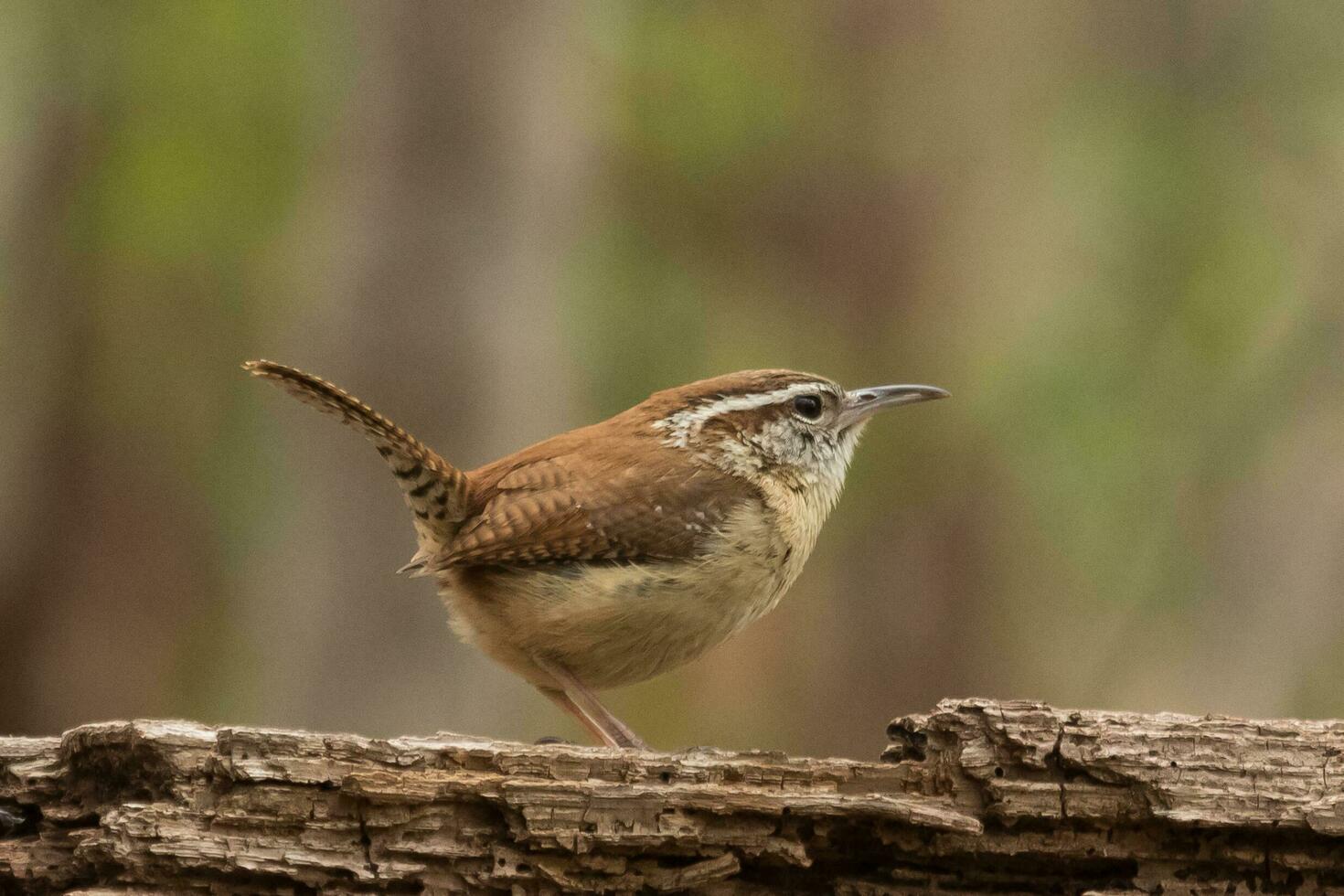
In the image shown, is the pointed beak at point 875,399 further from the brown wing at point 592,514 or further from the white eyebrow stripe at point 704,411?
the brown wing at point 592,514

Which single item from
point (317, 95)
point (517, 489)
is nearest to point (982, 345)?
point (317, 95)

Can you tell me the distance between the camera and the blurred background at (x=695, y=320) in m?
9.96

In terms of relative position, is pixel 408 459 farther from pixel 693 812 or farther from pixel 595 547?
pixel 693 812

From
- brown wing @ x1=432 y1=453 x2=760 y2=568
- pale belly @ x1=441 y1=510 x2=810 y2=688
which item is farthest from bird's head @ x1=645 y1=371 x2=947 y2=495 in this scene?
pale belly @ x1=441 y1=510 x2=810 y2=688

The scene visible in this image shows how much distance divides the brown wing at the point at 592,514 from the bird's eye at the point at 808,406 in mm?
580

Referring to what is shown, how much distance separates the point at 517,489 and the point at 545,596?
41cm

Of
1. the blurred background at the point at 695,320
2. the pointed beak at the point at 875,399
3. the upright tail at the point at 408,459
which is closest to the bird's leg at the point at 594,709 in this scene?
the upright tail at the point at 408,459

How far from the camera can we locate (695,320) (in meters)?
16.2

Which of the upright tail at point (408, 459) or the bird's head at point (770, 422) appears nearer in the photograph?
the upright tail at point (408, 459)

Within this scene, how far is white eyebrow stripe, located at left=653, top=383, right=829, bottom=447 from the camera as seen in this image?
5.37 metres

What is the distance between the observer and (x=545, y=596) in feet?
15.6

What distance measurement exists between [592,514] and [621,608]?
1.10 ft

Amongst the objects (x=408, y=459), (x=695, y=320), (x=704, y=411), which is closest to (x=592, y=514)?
A: (x=408, y=459)

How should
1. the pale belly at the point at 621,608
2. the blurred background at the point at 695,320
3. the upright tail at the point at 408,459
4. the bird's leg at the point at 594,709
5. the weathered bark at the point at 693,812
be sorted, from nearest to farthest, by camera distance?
the weathered bark at the point at 693,812 → the upright tail at the point at 408,459 → the pale belly at the point at 621,608 → the bird's leg at the point at 594,709 → the blurred background at the point at 695,320
